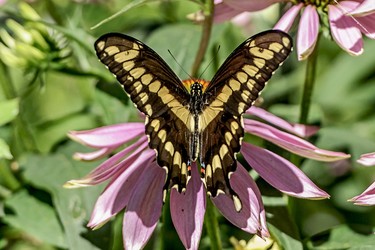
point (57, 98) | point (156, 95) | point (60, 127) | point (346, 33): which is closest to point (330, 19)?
point (346, 33)

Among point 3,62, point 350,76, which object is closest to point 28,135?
point 3,62

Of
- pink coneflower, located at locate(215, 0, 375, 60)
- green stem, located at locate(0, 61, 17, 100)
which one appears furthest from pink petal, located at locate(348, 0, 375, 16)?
green stem, located at locate(0, 61, 17, 100)

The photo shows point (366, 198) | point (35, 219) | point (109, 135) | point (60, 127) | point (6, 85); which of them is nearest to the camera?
point (366, 198)

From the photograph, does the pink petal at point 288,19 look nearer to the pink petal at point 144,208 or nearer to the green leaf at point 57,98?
the pink petal at point 144,208

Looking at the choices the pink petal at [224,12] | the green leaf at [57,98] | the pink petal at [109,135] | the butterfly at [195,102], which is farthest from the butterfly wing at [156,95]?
the green leaf at [57,98]

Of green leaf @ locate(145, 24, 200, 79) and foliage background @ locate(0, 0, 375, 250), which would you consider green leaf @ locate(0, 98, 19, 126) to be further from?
green leaf @ locate(145, 24, 200, 79)

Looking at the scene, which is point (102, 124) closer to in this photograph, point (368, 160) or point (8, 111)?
point (8, 111)

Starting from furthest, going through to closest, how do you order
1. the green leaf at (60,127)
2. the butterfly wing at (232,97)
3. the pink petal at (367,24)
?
the green leaf at (60,127) < the pink petal at (367,24) < the butterfly wing at (232,97)
